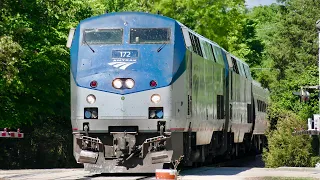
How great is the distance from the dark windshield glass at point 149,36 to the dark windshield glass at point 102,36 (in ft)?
1.08

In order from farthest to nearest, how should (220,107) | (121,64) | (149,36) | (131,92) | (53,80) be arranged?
(53,80) → (220,107) → (149,36) → (121,64) → (131,92)

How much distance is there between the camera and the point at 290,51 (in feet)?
222

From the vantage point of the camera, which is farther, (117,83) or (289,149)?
(289,149)

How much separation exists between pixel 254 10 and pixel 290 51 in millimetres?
48709

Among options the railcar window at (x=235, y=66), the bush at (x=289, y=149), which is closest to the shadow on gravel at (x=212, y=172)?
the bush at (x=289, y=149)

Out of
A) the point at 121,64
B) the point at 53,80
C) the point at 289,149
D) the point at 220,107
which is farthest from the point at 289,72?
the point at 121,64

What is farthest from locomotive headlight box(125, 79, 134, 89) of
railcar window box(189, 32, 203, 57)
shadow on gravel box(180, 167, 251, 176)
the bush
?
the bush

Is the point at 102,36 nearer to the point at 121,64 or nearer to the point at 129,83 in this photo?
the point at 121,64

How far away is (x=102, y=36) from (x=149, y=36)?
1.13 metres

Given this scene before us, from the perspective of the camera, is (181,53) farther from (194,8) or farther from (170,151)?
(194,8)

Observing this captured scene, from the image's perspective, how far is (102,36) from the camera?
22188mm

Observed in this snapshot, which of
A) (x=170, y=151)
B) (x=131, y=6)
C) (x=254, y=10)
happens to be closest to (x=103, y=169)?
(x=170, y=151)

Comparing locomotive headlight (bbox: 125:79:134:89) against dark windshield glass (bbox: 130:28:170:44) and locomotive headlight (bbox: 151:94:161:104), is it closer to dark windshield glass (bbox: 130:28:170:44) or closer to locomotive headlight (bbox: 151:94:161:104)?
locomotive headlight (bbox: 151:94:161:104)

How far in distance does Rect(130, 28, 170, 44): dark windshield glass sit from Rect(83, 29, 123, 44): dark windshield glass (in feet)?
1.08
